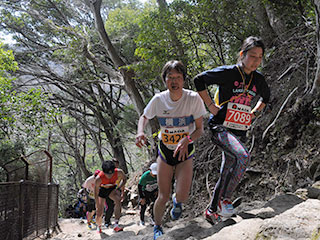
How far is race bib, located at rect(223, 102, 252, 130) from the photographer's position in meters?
3.29

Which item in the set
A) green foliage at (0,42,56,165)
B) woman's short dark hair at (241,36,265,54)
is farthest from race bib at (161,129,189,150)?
green foliage at (0,42,56,165)

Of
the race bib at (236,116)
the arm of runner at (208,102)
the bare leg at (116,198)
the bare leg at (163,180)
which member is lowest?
the bare leg at (116,198)

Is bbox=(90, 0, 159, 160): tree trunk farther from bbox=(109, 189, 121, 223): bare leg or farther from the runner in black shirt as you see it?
the runner in black shirt

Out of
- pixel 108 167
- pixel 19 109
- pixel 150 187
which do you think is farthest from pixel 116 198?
pixel 19 109

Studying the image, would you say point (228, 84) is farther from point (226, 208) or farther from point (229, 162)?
point (226, 208)

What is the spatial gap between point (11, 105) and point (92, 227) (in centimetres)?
515

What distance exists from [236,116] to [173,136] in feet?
2.47

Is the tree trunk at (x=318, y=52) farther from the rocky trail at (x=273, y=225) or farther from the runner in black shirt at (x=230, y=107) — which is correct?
the runner in black shirt at (x=230, y=107)

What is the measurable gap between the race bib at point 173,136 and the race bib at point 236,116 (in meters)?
0.50

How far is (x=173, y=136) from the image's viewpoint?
133 inches

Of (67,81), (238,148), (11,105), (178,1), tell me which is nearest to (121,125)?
(67,81)

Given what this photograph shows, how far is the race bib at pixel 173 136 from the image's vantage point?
133 inches

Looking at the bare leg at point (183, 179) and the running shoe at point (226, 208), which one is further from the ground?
the bare leg at point (183, 179)

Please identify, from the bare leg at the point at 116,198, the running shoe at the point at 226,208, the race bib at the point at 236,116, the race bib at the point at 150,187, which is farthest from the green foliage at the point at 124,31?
the running shoe at the point at 226,208
